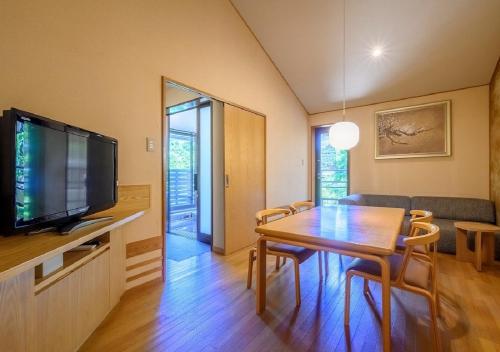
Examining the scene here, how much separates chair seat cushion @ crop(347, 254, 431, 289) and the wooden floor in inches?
16.0

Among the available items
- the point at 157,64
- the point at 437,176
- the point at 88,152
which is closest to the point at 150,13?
the point at 157,64

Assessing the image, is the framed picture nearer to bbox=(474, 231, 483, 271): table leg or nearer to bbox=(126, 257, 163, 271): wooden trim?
bbox=(474, 231, 483, 271): table leg

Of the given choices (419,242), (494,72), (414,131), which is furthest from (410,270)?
(494,72)

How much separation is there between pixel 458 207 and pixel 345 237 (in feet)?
10.5

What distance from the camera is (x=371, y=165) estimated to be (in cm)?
439

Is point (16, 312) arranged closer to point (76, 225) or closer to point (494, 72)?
point (76, 225)

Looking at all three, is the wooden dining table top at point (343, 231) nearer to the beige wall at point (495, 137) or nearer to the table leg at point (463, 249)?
the table leg at point (463, 249)

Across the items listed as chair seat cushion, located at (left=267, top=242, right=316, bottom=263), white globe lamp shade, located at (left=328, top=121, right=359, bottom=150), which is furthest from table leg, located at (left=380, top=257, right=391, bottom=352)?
white globe lamp shade, located at (left=328, top=121, right=359, bottom=150)

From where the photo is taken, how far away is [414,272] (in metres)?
1.51

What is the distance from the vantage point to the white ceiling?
2.69m

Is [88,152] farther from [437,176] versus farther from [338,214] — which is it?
[437,176]

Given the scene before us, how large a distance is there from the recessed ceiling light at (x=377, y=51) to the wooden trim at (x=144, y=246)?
3674 millimetres

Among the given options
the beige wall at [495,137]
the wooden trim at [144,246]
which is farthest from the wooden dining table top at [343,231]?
the beige wall at [495,137]

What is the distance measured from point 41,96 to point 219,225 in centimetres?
226
